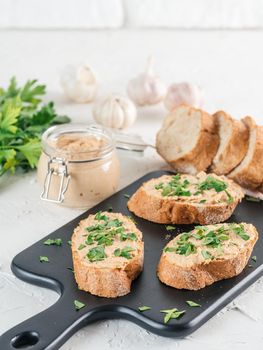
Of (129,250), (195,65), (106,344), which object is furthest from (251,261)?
(195,65)

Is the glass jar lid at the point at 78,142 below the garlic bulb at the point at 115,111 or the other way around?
the other way around

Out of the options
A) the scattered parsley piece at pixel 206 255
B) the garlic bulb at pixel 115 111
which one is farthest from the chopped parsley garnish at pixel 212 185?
the garlic bulb at pixel 115 111

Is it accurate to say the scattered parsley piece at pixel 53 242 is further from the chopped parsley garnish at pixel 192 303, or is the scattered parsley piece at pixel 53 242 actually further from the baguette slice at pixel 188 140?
the baguette slice at pixel 188 140

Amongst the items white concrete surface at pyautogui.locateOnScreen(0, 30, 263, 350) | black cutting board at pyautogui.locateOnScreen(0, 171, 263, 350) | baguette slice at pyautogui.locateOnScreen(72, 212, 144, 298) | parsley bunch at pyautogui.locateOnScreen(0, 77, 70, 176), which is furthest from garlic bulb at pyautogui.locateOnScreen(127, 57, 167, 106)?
baguette slice at pyautogui.locateOnScreen(72, 212, 144, 298)

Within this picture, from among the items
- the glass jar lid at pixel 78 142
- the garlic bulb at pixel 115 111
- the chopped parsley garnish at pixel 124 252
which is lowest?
the chopped parsley garnish at pixel 124 252

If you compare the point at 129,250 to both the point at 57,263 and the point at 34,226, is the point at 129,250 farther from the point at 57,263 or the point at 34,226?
the point at 34,226

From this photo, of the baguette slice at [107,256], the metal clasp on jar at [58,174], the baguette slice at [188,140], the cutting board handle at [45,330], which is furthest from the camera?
the baguette slice at [188,140]
